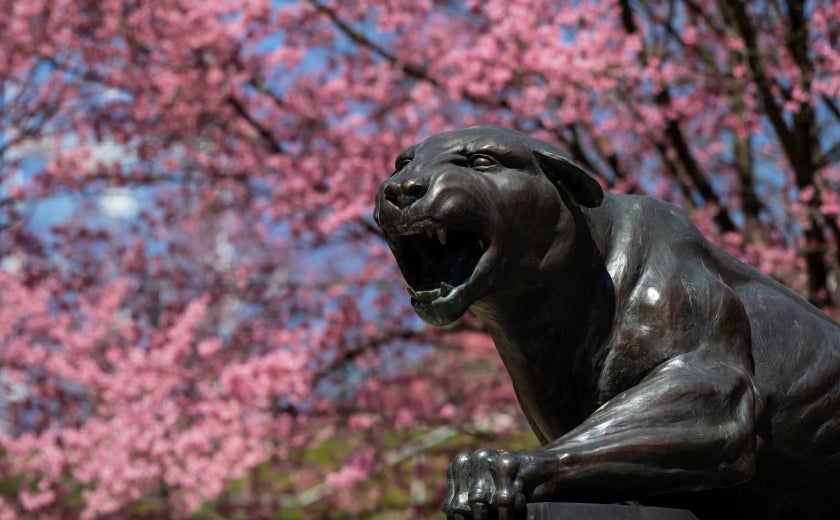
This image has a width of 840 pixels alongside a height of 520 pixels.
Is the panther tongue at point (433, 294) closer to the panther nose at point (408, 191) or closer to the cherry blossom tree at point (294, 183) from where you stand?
the panther nose at point (408, 191)

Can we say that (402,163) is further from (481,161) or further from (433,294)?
(433,294)

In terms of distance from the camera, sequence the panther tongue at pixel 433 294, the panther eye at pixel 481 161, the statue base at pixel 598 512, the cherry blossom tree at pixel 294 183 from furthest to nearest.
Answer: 1. the cherry blossom tree at pixel 294 183
2. the panther eye at pixel 481 161
3. the panther tongue at pixel 433 294
4. the statue base at pixel 598 512

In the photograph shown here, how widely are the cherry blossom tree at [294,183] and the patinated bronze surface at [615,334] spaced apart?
14.2 feet

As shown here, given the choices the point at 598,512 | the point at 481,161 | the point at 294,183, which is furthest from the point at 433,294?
the point at 294,183

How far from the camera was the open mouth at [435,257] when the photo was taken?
186 cm

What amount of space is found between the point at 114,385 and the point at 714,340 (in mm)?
6987

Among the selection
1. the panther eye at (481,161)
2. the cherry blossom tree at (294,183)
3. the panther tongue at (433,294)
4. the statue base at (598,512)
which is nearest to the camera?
the statue base at (598,512)

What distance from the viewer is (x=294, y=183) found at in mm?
8234

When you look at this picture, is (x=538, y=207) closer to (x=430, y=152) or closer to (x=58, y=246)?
(x=430, y=152)

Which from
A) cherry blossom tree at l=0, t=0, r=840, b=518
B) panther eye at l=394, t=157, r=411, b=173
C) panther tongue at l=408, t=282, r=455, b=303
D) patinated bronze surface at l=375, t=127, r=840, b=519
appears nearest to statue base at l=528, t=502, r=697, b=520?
patinated bronze surface at l=375, t=127, r=840, b=519

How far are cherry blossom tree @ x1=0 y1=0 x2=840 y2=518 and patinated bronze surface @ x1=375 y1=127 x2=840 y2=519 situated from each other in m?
4.34

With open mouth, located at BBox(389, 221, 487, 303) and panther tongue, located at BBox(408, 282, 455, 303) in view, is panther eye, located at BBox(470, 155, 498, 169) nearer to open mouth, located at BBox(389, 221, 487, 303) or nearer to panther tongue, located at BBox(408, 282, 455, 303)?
open mouth, located at BBox(389, 221, 487, 303)

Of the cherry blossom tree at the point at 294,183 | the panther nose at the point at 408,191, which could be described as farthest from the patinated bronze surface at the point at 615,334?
the cherry blossom tree at the point at 294,183

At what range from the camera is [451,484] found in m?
1.72
